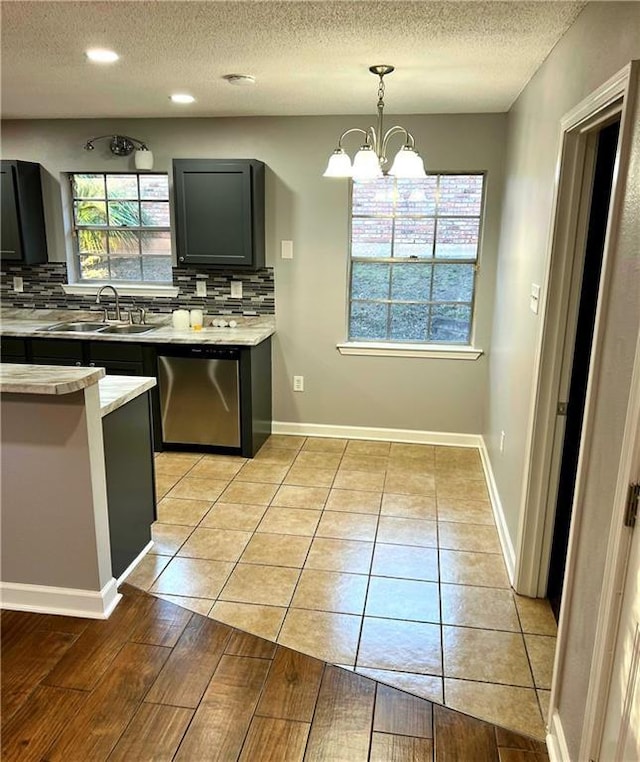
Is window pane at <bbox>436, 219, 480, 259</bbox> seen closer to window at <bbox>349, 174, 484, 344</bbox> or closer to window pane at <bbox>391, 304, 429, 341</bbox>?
window at <bbox>349, 174, 484, 344</bbox>

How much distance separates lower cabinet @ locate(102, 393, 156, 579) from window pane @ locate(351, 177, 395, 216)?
2200 millimetres

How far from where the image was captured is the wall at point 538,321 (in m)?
1.42

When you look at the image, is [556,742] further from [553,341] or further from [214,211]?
[214,211]

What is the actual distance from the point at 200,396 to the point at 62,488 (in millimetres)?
1706

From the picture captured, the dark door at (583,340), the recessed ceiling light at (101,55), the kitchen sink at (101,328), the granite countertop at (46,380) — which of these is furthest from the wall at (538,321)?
the kitchen sink at (101,328)

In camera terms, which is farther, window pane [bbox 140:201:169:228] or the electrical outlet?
window pane [bbox 140:201:169:228]

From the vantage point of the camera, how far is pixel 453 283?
162 inches

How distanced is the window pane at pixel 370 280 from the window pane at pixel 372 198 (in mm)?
372

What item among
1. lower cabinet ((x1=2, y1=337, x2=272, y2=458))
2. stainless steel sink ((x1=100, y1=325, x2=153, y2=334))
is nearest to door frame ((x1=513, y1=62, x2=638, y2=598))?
lower cabinet ((x1=2, y1=337, x2=272, y2=458))

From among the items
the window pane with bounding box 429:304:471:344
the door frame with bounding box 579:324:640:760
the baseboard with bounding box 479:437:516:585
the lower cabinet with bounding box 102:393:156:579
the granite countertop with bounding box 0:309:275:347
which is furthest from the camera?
the window pane with bounding box 429:304:471:344

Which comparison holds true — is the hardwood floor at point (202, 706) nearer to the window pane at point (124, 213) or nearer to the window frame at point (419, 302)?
the window frame at point (419, 302)

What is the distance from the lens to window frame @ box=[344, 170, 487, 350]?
3990 mm

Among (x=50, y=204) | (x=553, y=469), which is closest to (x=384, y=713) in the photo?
(x=553, y=469)

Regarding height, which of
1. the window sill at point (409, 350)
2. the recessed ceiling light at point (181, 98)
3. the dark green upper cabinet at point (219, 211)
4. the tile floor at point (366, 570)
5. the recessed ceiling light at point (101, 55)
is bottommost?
the tile floor at point (366, 570)
